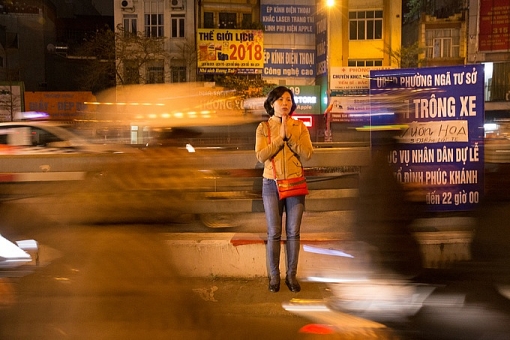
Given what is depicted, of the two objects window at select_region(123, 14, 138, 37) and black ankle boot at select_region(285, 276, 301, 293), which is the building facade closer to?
window at select_region(123, 14, 138, 37)

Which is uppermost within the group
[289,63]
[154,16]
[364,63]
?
[154,16]

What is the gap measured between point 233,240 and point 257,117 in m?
2.39

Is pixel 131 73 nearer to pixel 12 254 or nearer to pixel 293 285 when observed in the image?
pixel 293 285

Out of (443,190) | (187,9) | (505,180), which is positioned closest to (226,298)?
(443,190)

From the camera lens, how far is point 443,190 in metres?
6.37

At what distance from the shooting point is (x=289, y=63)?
3369 cm

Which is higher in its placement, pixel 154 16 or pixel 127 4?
pixel 127 4

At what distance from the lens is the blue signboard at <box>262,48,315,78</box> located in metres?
33.2

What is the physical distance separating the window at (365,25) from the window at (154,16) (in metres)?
10.8

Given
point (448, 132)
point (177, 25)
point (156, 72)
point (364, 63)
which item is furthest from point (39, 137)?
point (364, 63)

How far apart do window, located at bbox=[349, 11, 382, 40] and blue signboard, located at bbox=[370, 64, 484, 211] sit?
27.5 metres

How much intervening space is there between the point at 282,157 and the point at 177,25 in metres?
30.0

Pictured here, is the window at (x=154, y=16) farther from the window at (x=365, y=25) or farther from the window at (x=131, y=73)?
the window at (x=365, y=25)

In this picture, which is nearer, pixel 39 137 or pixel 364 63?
pixel 39 137
